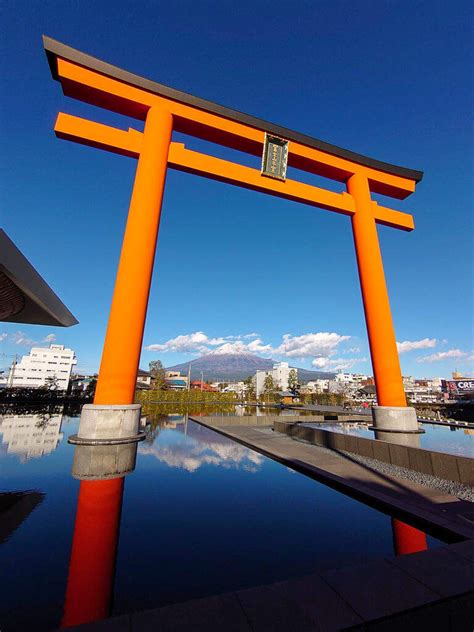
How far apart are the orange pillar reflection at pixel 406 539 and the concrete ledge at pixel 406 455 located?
7.40 ft

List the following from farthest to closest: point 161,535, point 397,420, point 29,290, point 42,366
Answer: point 42,366 → point 29,290 → point 397,420 → point 161,535

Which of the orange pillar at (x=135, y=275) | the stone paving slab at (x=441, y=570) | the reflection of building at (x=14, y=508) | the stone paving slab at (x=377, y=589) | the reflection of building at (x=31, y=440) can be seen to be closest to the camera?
the stone paving slab at (x=377, y=589)

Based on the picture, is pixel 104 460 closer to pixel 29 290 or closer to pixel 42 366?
pixel 29 290

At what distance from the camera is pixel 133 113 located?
812 cm

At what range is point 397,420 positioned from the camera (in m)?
7.25

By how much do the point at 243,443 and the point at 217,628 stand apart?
7.12 m

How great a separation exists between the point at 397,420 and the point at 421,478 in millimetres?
2499

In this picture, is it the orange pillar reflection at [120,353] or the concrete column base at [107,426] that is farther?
the concrete column base at [107,426]

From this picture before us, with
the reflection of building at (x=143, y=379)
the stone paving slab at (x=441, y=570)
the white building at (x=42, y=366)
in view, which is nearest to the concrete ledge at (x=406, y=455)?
the stone paving slab at (x=441, y=570)

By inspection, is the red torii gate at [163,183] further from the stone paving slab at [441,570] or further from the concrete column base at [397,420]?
the stone paving slab at [441,570]

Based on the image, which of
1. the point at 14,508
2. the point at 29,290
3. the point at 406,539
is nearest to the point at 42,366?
the point at 29,290

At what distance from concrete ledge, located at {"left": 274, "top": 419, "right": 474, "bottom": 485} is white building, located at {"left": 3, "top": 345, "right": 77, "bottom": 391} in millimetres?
63171

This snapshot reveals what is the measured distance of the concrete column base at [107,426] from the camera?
5.41 m

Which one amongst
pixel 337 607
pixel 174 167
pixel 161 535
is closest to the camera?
pixel 337 607
